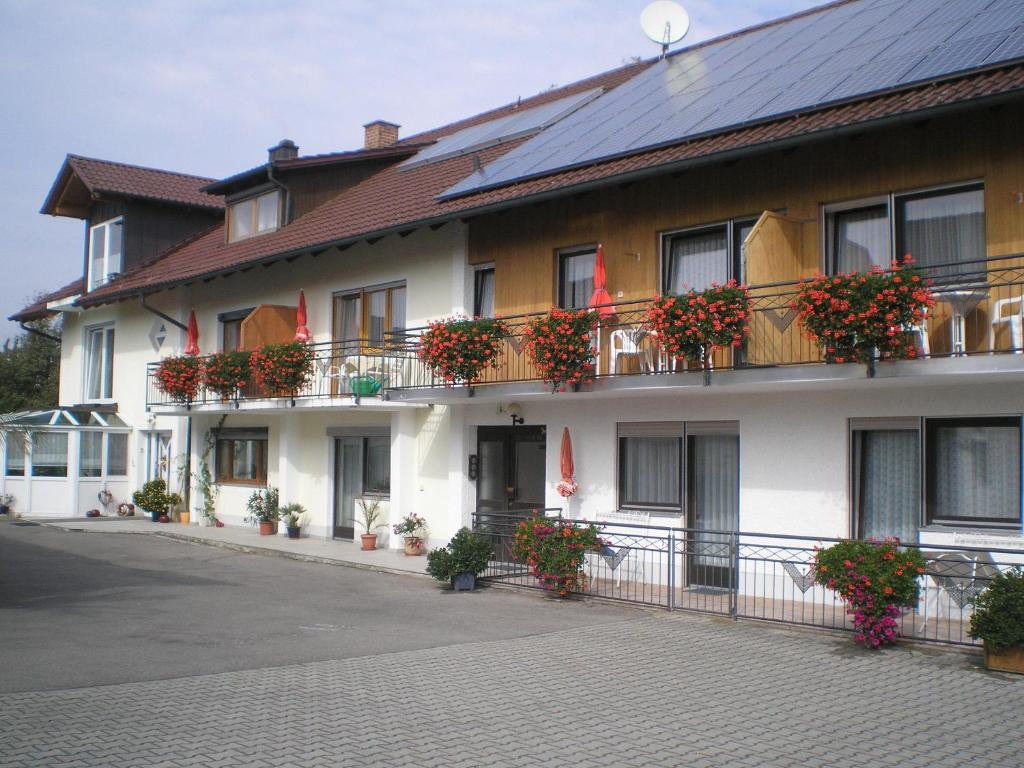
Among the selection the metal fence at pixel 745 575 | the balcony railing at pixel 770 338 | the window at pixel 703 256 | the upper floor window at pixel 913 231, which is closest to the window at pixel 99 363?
the balcony railing at pixel 770 338

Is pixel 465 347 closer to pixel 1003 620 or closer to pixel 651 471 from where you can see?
pixel 651 471

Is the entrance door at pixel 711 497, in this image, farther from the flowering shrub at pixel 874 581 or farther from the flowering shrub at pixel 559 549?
the flowering shrub at pixel 874 581

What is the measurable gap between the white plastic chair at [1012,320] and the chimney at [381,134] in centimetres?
1913

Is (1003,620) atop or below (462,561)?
atop

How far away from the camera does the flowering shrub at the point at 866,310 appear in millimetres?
10492

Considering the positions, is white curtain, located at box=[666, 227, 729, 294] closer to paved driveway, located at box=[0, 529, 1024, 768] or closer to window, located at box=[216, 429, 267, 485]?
paved driveway, located at box=[0, 529, 1024, 768]

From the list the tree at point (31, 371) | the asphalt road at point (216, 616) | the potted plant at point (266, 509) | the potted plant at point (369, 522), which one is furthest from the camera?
the tree at point (31, 371)

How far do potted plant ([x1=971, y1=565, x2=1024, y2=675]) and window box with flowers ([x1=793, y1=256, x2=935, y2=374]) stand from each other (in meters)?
2.73

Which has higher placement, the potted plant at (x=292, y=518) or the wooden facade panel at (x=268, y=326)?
the wooden facade panel at (x=268, y=326)

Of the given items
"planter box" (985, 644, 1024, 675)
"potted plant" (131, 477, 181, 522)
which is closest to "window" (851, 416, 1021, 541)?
"planter box" (985, 644, 1024, 675)

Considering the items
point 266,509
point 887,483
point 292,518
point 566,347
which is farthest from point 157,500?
point 887,483

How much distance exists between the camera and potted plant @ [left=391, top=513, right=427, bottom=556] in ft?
58.4

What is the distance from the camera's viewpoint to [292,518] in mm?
20703

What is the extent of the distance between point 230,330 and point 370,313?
5.80 meters
